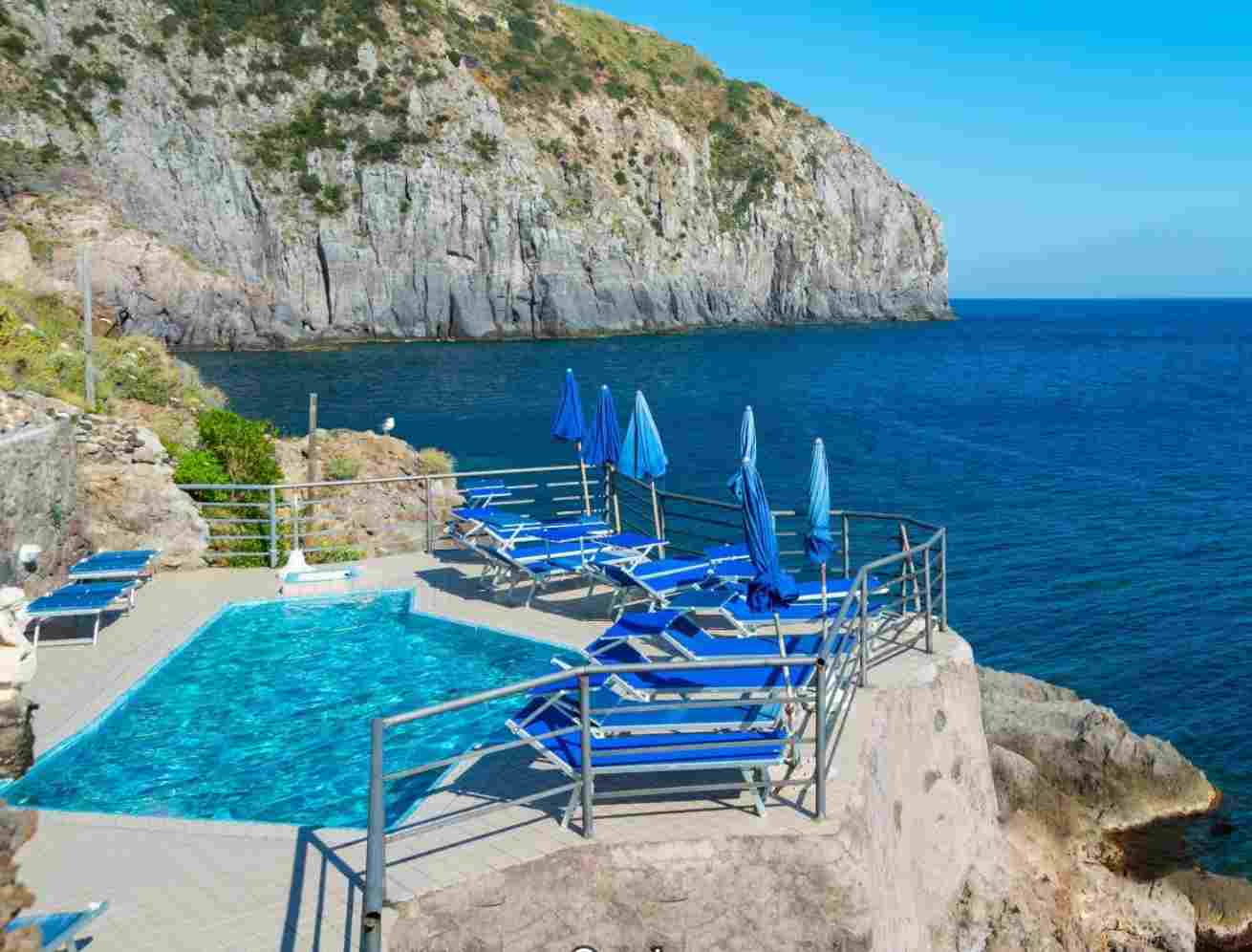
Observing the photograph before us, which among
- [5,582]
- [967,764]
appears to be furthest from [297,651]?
[967,764]

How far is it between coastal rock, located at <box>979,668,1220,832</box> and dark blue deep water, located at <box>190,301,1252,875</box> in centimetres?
71

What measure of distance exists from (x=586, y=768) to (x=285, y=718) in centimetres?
425

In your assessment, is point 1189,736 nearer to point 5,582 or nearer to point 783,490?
point 5,582

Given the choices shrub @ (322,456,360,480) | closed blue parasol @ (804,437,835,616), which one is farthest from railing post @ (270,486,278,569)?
closed blue parasol @ (804,437,835,616)

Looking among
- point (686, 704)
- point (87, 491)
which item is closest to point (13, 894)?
point (686, 704)

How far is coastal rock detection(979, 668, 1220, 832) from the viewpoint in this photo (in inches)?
529

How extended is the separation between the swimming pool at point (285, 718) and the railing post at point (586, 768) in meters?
1.58

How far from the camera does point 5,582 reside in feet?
36.9

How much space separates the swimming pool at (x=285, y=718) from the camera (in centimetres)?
782

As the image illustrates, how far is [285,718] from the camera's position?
9477mm

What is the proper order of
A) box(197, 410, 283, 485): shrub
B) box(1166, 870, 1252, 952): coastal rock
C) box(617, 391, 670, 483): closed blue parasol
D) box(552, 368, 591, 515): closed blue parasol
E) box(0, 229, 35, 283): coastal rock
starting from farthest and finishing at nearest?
box(0, 229, 35, 283): coastal rock → box(197, 410, 283, 485): shrub → box(552, 368, 591, 515): closed blue parasol → box(617, 391, 670, 483): closed blue parasol → box(1166, 870, 1252, 952): coastal rock

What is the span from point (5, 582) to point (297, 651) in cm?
322

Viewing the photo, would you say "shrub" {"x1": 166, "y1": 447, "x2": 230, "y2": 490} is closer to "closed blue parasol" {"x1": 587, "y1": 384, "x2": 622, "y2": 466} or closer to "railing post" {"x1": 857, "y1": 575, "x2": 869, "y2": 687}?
"closed blue parasol" {"x1": 587, "y1": 384, "x2": 622, "y2": 466}

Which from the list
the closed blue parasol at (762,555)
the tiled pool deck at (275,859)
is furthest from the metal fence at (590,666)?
the closed blue parasol at (762,555)
